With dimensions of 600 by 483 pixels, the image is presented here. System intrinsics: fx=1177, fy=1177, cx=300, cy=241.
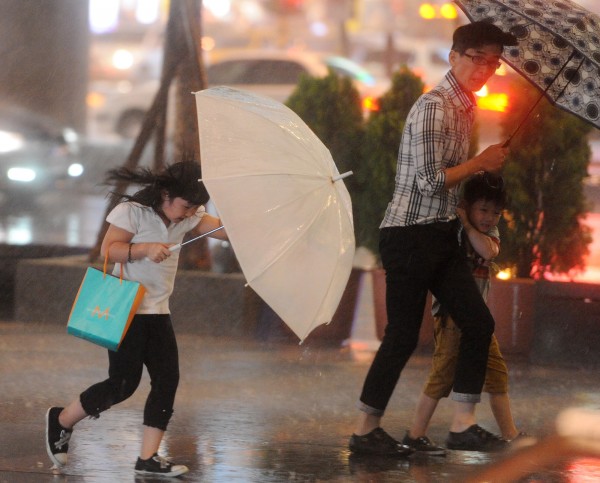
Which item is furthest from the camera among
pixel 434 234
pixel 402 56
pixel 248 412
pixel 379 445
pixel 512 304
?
pixel 402 56

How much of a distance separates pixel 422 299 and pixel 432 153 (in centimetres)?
65

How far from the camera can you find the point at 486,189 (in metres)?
5.22

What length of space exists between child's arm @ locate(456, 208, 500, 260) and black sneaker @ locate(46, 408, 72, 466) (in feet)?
6.24

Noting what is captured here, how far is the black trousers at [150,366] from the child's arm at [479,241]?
140 centimetres

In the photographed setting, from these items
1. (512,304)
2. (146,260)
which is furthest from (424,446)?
(512,304)

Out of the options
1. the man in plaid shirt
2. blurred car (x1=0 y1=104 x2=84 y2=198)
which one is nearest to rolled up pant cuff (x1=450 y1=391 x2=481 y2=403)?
the man in plaid shirt

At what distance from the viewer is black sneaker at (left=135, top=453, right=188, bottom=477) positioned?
472 centimetres

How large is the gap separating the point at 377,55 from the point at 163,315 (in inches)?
959

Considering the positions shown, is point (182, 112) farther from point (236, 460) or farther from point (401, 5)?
point (401, 5)

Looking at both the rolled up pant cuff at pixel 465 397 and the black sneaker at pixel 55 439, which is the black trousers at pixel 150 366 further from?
the rolled up pant cuff at pixel 465 397

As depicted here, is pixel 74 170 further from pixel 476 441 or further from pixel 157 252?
pixel 157 252

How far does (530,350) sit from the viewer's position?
7637 millimetres

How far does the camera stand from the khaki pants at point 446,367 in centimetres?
534

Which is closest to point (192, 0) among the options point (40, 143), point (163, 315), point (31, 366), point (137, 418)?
point (31, 366)
